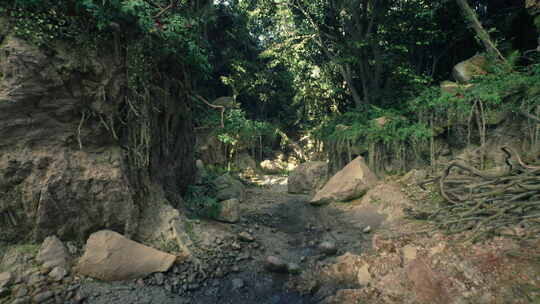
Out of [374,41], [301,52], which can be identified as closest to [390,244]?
[374,41]

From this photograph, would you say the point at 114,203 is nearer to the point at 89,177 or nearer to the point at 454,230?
the point at 89,177

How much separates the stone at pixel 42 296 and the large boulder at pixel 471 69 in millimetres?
9778

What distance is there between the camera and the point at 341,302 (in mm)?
3199

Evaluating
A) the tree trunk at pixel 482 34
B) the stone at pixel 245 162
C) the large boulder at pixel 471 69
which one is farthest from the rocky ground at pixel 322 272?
the stone at pixel 245 162

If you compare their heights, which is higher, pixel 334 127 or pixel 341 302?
pixel 334 127

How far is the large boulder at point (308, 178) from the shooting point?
33.8ft

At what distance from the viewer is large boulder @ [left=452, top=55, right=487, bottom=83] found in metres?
7.32

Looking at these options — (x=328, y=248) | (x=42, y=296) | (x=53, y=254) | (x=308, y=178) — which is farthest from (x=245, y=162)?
(x=42, y=296)

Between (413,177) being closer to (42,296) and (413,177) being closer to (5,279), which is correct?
(42,296)

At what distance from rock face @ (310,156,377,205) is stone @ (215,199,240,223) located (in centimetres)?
287

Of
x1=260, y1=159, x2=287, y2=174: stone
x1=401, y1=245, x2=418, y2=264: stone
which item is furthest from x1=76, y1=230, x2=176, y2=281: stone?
x1=260, y1=159, x2=287, y2=174: stone

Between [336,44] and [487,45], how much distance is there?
5.15 meters

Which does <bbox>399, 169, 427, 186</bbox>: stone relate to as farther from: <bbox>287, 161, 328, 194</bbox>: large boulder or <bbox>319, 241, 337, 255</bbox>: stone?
<bbox>319, 241, 337, 255</bbox>: stone

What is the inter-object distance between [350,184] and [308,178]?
2956 mm
